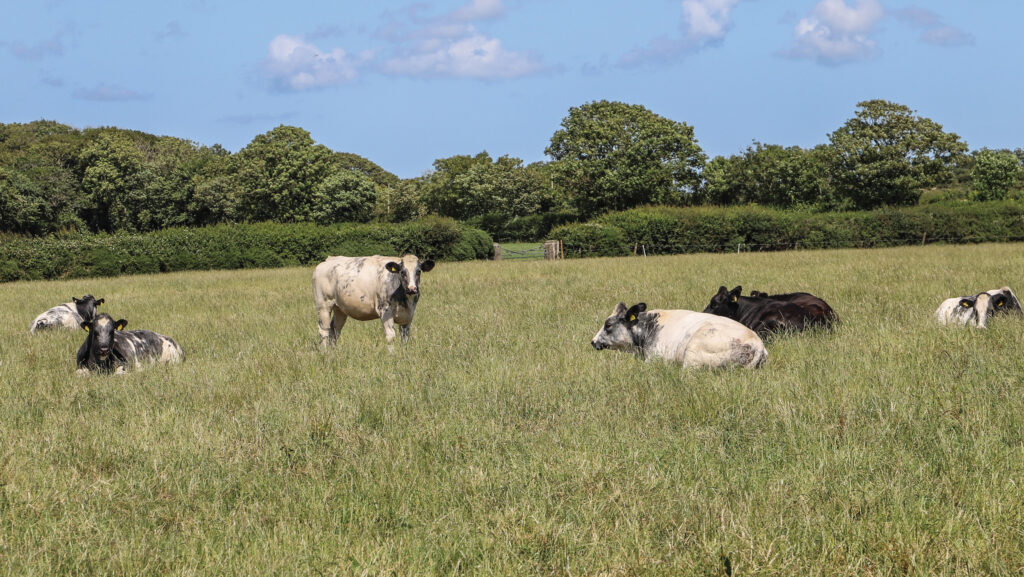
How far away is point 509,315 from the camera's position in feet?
40.1

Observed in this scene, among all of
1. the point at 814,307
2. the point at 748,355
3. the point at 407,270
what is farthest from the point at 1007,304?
the point at 407,270

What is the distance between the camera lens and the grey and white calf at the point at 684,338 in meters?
7.02

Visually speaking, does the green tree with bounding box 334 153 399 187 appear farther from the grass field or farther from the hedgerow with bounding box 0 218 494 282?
the grass field

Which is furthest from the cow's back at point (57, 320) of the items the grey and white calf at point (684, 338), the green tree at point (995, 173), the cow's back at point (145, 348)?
the green tree at point (995, 173)

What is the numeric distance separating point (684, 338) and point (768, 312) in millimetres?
2157

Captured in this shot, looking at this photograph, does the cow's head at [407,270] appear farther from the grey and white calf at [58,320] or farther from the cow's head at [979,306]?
the cow's head at [979,306]

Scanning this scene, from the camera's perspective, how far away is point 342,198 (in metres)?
65.2

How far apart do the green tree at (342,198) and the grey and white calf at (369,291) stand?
55.5 metres

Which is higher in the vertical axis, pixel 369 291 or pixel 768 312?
pixel 369 291

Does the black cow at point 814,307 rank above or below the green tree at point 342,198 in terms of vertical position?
below

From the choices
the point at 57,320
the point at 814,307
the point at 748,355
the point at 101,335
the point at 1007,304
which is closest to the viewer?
the point at 748,355

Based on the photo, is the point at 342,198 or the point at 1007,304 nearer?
the point at 1007,304

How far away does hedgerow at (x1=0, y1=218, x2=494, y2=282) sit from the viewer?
97.3 ft

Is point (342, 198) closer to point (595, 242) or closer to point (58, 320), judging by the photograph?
point (595, 242)
